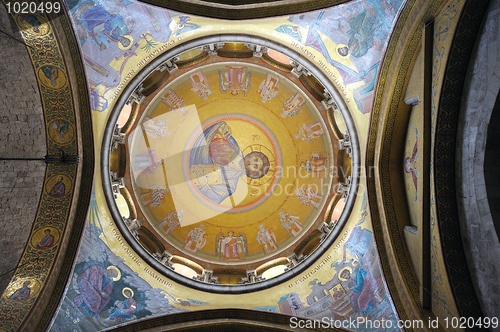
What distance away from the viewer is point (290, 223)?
14.2m

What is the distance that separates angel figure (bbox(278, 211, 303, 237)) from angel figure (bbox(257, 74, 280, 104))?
5.23 metres

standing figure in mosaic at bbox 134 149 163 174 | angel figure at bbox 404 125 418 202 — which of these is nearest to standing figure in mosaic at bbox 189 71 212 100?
standing figure in mosaic at bbox 134 149 163 174

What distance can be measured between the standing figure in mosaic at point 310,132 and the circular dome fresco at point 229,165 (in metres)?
0.05

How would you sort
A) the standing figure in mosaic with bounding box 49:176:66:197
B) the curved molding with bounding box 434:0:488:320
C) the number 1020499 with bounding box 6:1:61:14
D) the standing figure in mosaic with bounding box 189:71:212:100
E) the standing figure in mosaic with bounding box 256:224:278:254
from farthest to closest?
the standing figure in mosaic with bounding box 256:224:278:254 → the standing figure in mosaic with bounding box 189:71:212:100 → the standing figure in mosaic with bounding box 49:176:66:197 → the number 1020499 with bounding box 6:1:61:14 → the curved molding with bounding box 434:0:488:320

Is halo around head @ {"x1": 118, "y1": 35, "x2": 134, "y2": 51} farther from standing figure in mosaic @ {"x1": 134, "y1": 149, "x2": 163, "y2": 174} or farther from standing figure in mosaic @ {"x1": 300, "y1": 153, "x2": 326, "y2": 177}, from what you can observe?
standing figure in mosaic @ {"x1": 300, "y1": 153, "x2": 326, "y2": 177}

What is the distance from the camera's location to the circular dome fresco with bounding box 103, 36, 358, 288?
39.6 ft

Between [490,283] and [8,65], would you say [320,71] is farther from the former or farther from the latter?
[8,65]

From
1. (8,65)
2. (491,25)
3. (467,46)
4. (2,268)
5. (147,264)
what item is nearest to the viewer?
(491,25)

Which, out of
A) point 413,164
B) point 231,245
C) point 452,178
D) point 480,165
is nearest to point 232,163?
point 231,245

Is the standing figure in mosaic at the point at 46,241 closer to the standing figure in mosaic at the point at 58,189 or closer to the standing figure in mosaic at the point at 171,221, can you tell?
the standing figure in mosaic at the point at 58,189

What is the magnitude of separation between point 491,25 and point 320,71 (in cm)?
487

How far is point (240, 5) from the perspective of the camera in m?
8.79

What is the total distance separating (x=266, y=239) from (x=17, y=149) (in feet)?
32.2

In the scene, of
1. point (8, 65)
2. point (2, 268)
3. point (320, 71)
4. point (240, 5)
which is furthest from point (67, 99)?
point (320, 71)
